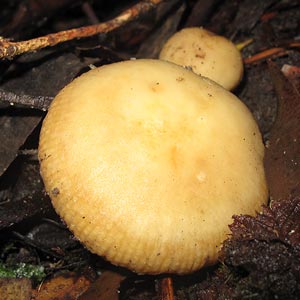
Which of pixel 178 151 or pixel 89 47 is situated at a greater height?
pixel 178 151

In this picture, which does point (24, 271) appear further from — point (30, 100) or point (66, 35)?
point (66, 35)

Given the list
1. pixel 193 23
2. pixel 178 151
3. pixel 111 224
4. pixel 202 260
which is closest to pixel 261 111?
pixel 193 23

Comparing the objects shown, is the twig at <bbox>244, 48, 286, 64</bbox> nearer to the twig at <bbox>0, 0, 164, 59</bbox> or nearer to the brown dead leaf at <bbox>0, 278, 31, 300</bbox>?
the twig at <bbox>0, 0, 164, 59</bbox>

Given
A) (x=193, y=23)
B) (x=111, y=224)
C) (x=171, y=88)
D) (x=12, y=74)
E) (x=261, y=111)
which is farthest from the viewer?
(x=193, y=23)

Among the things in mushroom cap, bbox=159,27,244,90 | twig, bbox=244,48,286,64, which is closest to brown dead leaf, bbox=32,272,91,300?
mushroom cap, bbox=159,27,244,90

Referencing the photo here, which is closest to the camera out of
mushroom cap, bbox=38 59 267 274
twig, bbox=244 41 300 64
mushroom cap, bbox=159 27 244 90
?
mushroom cap, bbox=38 59 267 274

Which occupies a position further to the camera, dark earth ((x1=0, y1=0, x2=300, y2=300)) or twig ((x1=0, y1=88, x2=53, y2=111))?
twig ((x1=0, y1=88, x2=53, y2=111))

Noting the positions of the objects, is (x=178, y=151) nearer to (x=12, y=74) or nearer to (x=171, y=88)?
(x=171, y=88)
